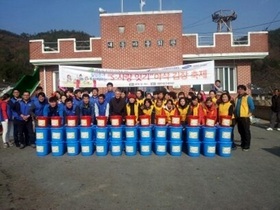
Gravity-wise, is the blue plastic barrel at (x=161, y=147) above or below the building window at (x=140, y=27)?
below

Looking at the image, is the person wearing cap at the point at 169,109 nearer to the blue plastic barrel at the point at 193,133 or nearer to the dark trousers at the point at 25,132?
the blue plastic barrel at the point at 193,133

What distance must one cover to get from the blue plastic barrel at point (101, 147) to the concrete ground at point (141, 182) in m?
0.16

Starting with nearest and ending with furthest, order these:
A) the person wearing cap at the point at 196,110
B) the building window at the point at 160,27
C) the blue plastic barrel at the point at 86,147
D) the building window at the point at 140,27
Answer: the blue plastic barrel at the point at 86,147, the person wearing cap at the point at 196,110, the building window at the point at 160,27, the building window at the point at 140,27

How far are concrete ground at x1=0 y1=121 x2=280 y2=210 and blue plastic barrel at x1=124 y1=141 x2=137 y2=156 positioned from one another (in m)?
0.21

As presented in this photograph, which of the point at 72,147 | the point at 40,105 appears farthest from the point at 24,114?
the point at 72,147

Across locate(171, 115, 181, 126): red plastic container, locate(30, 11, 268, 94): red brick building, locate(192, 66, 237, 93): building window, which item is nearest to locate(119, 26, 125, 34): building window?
locate(30, 11, 268, 94): red brick building

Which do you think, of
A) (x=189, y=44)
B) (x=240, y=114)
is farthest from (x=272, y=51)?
(x=240, y=114)

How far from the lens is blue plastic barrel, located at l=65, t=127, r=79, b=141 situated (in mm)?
8281

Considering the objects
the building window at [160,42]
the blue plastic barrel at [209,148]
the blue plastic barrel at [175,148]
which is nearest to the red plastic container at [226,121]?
the blue plastic barrel at [209,148]

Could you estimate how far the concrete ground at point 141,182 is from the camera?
4.91 meters

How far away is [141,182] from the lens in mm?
5910

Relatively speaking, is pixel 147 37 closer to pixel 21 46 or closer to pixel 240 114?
pixel 240 114

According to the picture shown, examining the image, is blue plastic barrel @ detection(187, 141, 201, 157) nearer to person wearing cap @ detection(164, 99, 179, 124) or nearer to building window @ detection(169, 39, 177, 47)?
person wearing cap @ detection(164, 99, 179, 124)

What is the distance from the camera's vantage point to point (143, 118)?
819 centimetres
